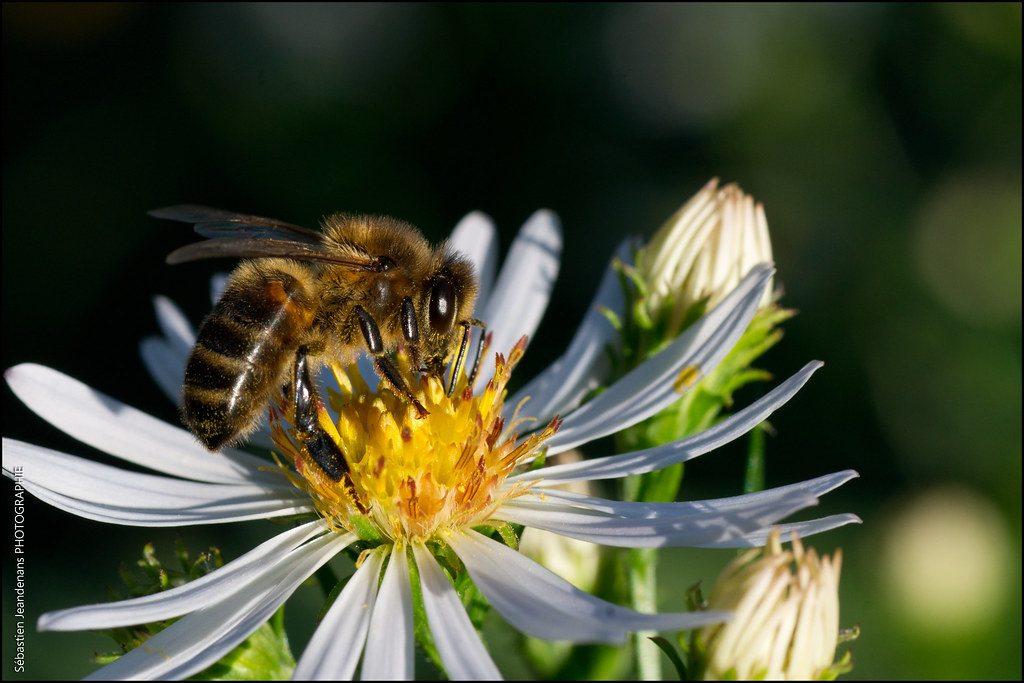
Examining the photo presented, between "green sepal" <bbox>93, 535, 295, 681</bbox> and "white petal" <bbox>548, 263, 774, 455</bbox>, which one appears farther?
"white petal" <bbox>548, 263, 774, 455</bbox>

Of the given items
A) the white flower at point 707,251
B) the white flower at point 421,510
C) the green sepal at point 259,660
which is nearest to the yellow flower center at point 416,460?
the white flower at point 421,510

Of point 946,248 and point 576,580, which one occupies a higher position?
point 946,248

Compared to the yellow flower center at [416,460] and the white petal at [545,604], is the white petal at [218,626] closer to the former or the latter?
the yellow flower center at [416,460]

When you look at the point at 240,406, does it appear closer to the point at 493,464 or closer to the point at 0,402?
the point at 493,464

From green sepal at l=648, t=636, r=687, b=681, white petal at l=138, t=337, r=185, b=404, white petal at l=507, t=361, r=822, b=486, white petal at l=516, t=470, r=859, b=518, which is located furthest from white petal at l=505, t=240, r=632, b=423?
white petal at l=138, t=337, r=185, b=404

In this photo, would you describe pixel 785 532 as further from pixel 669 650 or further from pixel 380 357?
pixel 380 357

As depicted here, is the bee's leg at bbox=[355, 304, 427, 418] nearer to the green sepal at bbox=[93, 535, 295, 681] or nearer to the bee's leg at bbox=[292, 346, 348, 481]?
the bee's leg at bbox=[292, 346, 348, 481]

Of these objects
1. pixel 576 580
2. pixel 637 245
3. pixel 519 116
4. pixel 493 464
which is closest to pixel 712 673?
pixel 493 464
